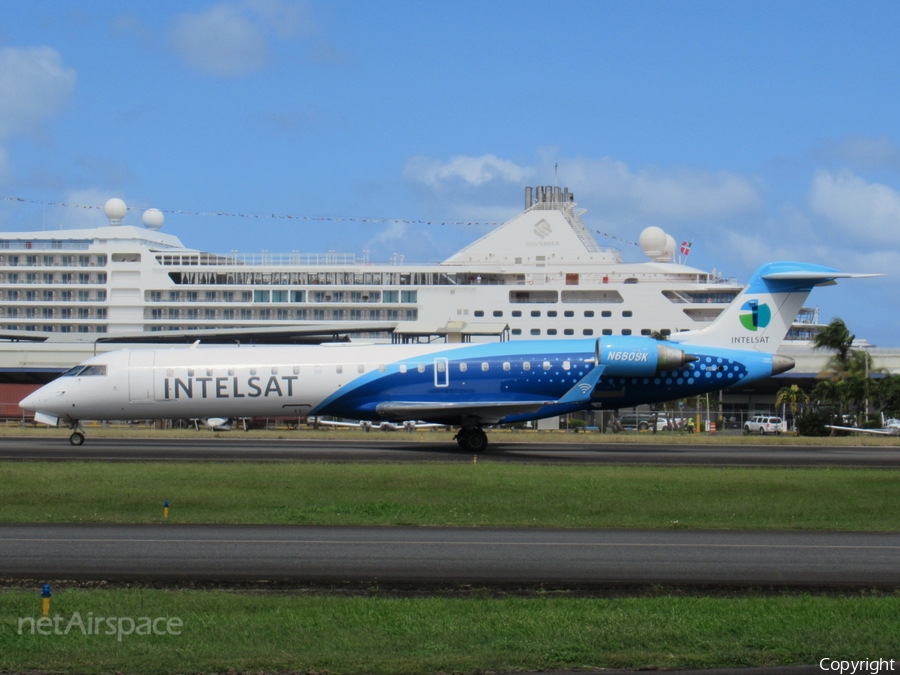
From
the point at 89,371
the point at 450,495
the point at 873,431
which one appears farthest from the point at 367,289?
the point at 450,495

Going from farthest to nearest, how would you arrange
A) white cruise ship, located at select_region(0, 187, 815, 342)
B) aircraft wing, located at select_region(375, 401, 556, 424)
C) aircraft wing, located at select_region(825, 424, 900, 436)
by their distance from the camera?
white cruise ship, located at select_region(0, 187, 815, 342), aircraft wing, located at select_region(825, 424, 900, 436), aircraft wing, located at select_region(375, 401, 556, 424)

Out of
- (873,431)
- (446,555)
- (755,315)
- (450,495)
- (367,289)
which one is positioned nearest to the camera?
(446,555)

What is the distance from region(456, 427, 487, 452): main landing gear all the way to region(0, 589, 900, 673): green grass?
20.3 metres

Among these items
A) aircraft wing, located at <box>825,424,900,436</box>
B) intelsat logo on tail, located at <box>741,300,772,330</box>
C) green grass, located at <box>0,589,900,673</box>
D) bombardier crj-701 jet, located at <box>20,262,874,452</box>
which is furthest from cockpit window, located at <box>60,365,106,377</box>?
aircraft wing, located at <box>825,424,900,436</box>

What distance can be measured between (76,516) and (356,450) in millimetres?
14643

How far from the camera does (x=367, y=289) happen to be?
72750 mm

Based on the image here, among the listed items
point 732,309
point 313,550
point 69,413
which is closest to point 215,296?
point 69,413

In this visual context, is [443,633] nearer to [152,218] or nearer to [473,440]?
[473,440]

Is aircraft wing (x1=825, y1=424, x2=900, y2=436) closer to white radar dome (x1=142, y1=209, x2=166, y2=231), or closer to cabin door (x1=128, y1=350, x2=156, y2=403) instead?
cabin door (x1=128, y1=350, x2=156, y2=403)

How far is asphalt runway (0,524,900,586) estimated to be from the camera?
11.6 metres

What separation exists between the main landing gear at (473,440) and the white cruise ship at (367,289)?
1317 inches

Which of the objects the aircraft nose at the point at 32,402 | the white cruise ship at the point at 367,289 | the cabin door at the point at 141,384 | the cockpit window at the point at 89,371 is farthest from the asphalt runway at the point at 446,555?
the white cruise ship at the point at 367,289

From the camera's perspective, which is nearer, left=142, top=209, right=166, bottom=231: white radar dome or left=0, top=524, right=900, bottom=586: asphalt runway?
left=0, top=524, right=900, bottom=586: asphalt runway

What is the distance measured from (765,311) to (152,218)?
→ 61761 mm
